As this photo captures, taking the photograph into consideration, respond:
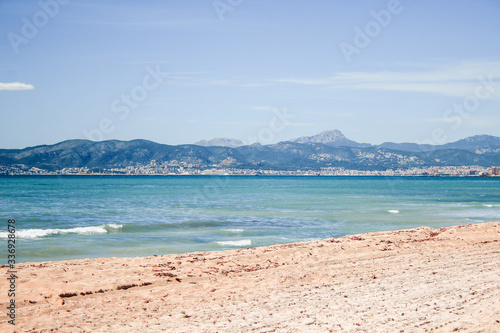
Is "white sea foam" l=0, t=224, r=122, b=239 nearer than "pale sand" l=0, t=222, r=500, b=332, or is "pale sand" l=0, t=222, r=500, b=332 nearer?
"pale sand" l=0, t=222, r=500, b=332

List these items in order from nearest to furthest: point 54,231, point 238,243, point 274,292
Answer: point 274,292 < point 238,243 < point 54,231

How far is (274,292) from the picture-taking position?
29.9 ft

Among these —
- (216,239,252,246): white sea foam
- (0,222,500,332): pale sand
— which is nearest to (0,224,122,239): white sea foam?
(216,239,252,246): white sea foam

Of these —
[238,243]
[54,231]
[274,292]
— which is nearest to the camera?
[274,292]

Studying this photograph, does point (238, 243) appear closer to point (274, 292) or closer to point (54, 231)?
point (274, 292)

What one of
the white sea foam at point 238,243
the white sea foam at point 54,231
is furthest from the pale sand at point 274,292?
the white sea foam at point 54,231

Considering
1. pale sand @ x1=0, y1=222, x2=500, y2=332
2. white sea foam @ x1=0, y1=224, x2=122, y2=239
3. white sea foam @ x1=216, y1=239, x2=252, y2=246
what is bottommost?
white sea foam @ x1=0, y1=224, x2=122, y2=239

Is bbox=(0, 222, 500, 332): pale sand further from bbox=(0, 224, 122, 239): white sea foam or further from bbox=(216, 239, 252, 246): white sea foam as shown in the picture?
bbox=(0, 224, 122, 239): white sea foam

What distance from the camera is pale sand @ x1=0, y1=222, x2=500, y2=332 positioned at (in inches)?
282

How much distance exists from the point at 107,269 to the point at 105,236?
982cm

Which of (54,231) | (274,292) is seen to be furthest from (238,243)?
(54,231)

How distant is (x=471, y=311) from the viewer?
7.31 meters

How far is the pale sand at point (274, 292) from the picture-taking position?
7.15 meters

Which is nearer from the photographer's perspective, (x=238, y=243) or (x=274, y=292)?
(x=274, y=292)
